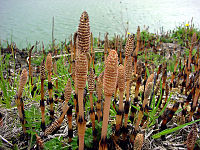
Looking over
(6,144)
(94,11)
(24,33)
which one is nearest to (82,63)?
(6,144)

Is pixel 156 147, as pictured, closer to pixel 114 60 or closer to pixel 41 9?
pixel 114 60

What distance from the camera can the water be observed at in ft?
18.3

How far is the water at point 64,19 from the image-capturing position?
5.57m

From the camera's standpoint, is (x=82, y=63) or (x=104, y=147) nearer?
(x=82, y=63)

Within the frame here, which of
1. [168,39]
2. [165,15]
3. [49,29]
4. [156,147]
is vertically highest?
[165,15]

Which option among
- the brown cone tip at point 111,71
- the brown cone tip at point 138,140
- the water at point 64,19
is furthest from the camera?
the water at point 64,19

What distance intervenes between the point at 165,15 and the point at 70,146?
793cm

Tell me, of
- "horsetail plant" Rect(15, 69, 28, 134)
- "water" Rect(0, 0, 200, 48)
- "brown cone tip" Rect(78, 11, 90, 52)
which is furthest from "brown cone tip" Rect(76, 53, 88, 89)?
"water" Rect(0, 0, 200, 48)

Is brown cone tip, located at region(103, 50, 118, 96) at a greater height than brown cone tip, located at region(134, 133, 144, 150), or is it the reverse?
brown cone tip, located at region(103, 50, 118, 96)

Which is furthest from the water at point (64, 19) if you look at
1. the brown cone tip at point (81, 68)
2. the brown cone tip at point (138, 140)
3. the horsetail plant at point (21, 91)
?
the brown cone tip at point (81, 68)

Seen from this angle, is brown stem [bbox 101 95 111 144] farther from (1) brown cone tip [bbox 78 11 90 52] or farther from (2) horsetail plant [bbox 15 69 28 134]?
(2) horsetail plant [bbox 15 69 28 134]

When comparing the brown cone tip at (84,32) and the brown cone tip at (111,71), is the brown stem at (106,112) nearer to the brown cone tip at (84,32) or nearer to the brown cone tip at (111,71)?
the brown cone tip at (111,71)

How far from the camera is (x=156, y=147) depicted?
1.22 m

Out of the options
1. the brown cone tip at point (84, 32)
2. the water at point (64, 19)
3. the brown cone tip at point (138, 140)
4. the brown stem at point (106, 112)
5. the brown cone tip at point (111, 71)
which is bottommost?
the brown cone tip at point (138, 140)
